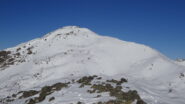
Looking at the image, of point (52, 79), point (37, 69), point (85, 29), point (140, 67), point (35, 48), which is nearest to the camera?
point (52, 79)

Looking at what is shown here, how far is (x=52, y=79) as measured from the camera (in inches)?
1153

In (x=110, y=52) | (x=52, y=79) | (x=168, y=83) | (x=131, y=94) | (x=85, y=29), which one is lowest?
(x=131, y=94)

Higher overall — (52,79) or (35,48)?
(35,48)

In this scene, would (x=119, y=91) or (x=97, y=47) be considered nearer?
(x=119, y=91)

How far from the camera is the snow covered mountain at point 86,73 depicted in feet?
64.8

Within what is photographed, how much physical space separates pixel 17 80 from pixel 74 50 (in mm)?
12352

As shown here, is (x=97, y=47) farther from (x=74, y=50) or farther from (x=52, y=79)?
(x=52, y=79)

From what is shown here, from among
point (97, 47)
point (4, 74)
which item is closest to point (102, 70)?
point (97, 47)

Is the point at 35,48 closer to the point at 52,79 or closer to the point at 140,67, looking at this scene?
the point at 52,79

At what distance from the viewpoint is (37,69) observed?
33.5 m

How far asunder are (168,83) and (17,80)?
66.4ft

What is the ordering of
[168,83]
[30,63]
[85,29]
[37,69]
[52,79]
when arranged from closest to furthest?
[168,83]
[52,79]
[37,69]
[30,63]
[85,29]

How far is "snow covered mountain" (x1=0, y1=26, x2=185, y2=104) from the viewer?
64.8ft

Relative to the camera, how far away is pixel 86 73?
30.4 m
